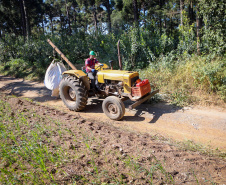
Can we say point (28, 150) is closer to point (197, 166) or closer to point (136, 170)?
point (136, 170)

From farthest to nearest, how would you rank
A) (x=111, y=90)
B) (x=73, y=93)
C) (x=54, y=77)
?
(x=54, y=77) → (x=73, y=93) → (x=111, y=90)

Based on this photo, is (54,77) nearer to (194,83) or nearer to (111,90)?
(111,90)

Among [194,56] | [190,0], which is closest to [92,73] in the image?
[194,56]

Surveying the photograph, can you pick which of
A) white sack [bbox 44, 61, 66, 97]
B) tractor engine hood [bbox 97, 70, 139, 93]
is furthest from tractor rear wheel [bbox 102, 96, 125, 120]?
white sack [bbox 44, 61, 66, 97]

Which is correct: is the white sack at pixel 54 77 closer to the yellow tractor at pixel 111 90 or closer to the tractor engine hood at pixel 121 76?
the yellow tractor at pixel 111 90

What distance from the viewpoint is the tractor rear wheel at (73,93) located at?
5477 millimetres

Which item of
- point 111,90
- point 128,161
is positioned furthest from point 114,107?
point 128,161

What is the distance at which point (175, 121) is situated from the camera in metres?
4.88

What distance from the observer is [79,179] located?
2.54 metres

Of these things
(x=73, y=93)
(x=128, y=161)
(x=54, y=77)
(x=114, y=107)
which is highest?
(x=54, y=77)

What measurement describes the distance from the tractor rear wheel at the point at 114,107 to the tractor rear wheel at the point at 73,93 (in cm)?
85

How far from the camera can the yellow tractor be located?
16.0 ft

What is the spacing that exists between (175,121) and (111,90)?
2.08m

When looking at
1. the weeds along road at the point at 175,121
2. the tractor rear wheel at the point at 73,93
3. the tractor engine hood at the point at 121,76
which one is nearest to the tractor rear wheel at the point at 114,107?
the weeds along road at the point at 175,121
